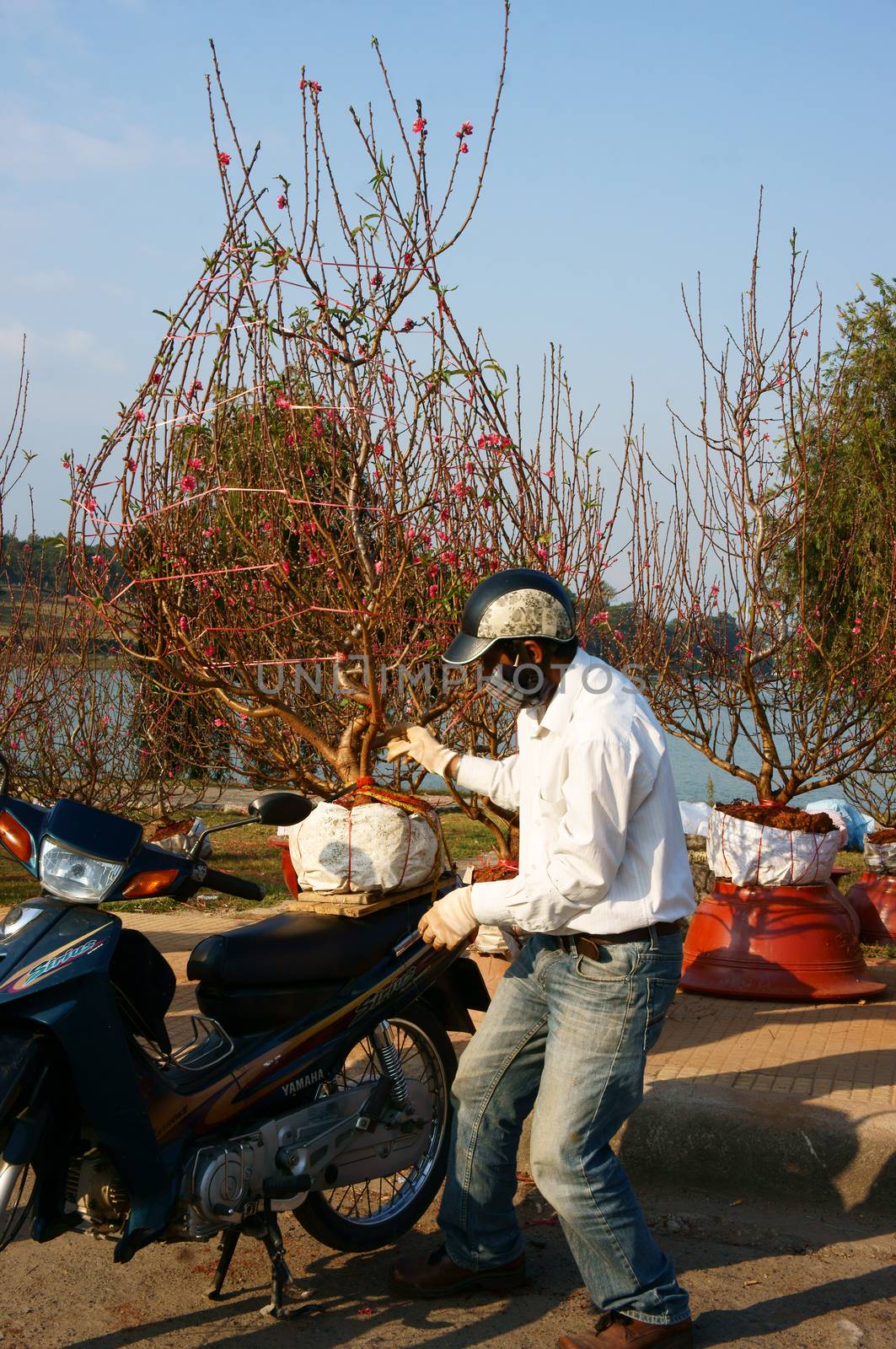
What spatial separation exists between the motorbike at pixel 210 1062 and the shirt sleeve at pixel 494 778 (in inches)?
20.1

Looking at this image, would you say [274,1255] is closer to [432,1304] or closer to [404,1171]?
[432,1304]

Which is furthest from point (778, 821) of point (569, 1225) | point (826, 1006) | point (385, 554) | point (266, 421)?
point (569, 1225)

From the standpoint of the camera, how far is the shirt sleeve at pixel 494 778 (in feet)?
12.4

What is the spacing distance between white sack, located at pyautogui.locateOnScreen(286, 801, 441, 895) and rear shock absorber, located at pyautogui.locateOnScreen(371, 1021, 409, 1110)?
1.59 ft

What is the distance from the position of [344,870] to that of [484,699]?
6.45 feet

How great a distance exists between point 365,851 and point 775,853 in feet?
10.3

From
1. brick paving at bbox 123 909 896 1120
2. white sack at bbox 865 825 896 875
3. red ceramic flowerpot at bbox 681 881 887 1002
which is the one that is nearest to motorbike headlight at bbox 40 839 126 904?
brick paving at bbox 123 909 896 1120

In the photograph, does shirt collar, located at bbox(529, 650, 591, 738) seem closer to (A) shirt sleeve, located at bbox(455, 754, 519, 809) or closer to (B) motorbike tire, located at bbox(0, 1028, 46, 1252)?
(A) shirt sleeve, located at bbox(455, 754, 519, 809)

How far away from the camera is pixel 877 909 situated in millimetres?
8320

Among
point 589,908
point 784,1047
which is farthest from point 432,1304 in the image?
point 784,1047

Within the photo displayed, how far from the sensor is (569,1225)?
10.4ft

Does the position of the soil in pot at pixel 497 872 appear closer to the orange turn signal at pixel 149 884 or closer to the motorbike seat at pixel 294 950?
the motorbike seat at pixel 294 950

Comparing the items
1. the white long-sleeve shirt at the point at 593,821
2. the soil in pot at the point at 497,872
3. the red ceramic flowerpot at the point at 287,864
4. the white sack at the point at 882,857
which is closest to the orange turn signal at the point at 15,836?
the white long-sleeve shirt at the point at 593,821

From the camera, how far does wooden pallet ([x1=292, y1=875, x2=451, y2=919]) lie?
391 cm
